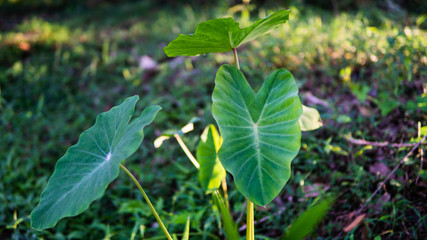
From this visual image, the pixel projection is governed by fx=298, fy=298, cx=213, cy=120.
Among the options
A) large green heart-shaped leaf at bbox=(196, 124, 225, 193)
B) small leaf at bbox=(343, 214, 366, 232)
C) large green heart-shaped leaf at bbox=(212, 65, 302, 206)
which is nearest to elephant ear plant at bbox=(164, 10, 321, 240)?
large green heart-shaped leaf at bbox=(212, 65, 302, 206)

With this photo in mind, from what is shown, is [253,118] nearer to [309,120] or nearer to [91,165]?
[309,120]

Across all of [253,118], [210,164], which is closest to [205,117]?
[210,164]

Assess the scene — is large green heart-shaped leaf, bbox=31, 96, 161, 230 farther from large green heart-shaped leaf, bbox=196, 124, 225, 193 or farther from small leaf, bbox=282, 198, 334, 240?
small leaf, bbox=282, 198, 334, 240

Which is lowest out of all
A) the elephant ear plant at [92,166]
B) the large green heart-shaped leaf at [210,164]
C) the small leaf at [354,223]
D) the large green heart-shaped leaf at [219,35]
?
the small leaf at [354,223]

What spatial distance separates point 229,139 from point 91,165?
1.46 feet

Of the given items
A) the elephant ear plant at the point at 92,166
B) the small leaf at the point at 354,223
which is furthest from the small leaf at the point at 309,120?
the elephant ear plant at the point at 92,166

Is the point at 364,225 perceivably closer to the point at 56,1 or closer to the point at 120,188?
the point at 120,188

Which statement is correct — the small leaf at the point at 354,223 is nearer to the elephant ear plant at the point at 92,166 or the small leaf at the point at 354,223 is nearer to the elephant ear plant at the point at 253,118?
the elephant ear plant at the point at 253,118

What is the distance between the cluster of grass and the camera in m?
1.33

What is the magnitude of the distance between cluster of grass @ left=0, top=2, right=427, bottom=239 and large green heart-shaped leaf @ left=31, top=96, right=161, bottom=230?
52 centimetres

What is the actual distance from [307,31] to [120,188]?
190cm

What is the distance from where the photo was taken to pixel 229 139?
2.79 feet

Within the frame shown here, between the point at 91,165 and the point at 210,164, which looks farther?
the point at 210,164

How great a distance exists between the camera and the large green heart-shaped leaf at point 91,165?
772 millimetres
